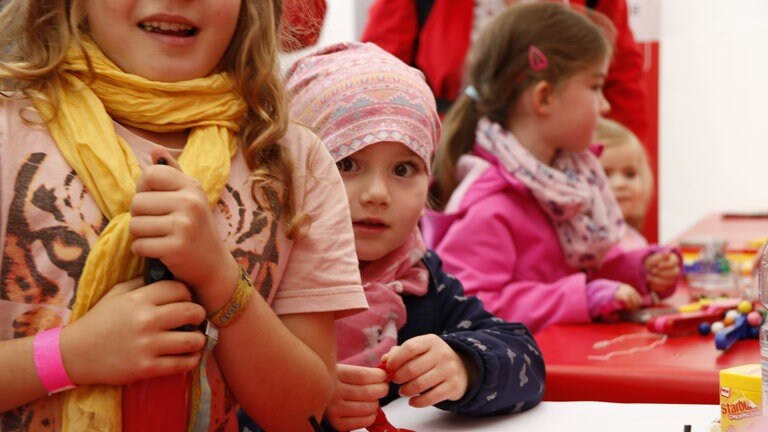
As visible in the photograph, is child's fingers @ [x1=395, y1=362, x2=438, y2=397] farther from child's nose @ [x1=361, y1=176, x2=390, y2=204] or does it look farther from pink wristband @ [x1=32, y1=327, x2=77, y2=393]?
pink wristband @ [x1=32, y1=327, x2=77, y2=393]

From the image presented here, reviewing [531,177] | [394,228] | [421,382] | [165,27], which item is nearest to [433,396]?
[421,382]

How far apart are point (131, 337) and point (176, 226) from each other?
0.11 meters

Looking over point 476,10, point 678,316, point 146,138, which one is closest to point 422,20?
point 476,10

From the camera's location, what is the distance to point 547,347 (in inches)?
66.6

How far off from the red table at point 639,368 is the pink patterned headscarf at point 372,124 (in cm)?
27

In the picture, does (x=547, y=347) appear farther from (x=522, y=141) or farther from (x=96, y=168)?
(x=96, y=168)

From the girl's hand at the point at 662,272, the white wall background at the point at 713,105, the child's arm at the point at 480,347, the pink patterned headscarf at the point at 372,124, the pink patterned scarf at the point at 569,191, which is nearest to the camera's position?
the child's arm at the point at 480,347

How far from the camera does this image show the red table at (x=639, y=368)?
4.69ft

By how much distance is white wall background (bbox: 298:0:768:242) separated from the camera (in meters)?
6.78

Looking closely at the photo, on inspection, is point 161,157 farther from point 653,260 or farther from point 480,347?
point 653,260

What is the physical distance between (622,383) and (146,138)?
795 millimetres

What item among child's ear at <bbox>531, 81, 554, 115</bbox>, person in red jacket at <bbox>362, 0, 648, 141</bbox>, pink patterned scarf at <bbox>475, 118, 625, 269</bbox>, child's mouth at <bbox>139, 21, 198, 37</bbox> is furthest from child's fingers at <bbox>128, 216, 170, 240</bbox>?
person in red jacket at <bbox>362, 0, 648, 141</bbox>

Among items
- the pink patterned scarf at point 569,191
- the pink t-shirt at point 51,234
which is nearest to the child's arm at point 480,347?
the pink t-shirt at point 51,234

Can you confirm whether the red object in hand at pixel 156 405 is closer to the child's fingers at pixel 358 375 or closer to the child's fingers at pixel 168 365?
the child's fingers at pixel 168 365
